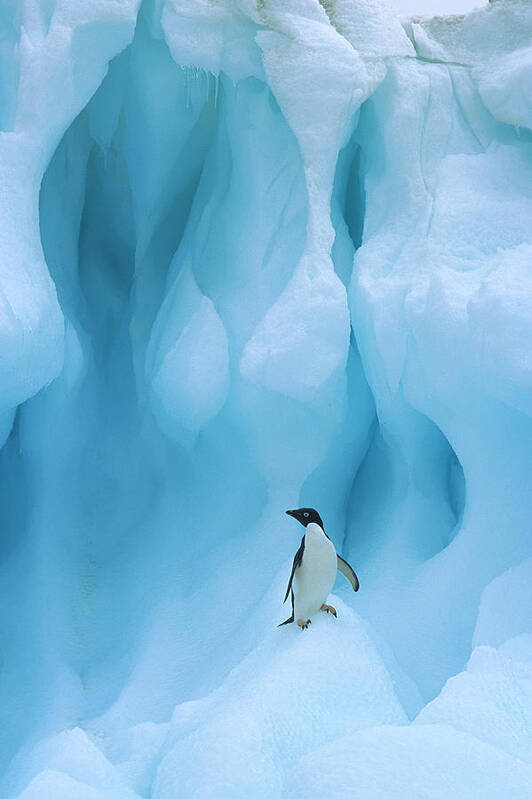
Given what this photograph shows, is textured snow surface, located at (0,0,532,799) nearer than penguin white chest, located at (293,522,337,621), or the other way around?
penguin white chest, located at (293,522,337,621)

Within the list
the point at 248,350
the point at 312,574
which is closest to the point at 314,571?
the point at 312,574

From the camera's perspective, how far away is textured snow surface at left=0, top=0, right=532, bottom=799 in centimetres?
264

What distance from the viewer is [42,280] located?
2.78 m

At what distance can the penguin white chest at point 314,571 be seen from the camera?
2167mm

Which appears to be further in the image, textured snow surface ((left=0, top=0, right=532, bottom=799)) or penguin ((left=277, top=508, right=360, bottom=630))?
textured snow surface ((left=0, top=0, right=532, bottom=799))

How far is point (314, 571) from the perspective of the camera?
2158 millimetres

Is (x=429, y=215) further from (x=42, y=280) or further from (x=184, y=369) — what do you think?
(x=42, y=280)

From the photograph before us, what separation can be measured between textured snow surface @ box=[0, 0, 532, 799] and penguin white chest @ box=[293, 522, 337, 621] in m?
0.09

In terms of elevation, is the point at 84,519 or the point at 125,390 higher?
the point at 125,390

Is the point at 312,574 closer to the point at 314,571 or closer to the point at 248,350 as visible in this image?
the point at 314,571

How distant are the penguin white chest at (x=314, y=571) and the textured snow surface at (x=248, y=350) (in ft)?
0.29

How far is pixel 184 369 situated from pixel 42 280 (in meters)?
0.66

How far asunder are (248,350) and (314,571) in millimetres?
1100

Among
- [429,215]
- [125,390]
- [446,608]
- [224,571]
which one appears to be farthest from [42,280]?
[446,608]
